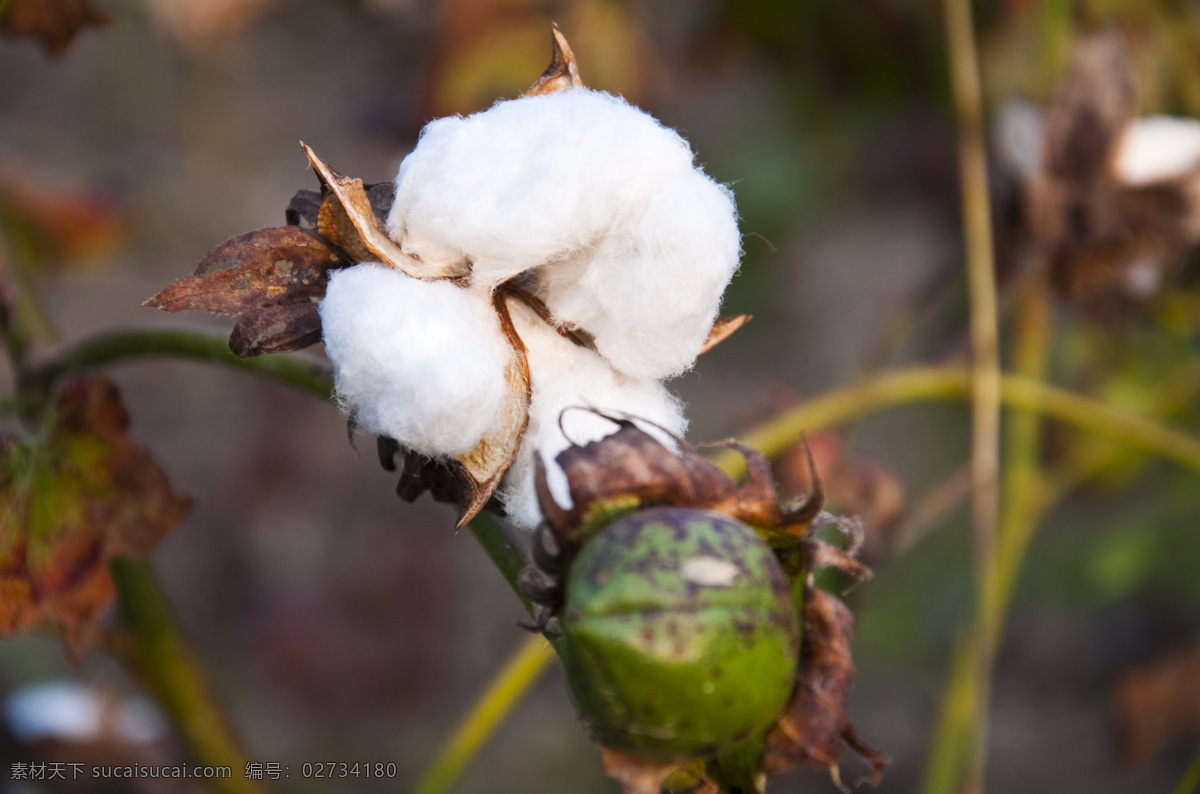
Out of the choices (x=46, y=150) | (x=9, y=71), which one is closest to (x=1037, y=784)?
(x=46, y=150)

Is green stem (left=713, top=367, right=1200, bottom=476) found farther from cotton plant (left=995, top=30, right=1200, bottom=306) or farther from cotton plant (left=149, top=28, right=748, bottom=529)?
cotton plant (left=149, top=28, right=748, bottom=529)

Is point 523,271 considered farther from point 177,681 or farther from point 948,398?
point 948,398

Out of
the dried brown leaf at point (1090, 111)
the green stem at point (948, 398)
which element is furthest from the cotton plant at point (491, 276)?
the dried brown leaf at point (1090, 111)

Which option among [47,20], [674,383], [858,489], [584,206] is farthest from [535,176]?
[674,383]

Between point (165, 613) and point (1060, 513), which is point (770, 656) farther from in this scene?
point (1060, 513)

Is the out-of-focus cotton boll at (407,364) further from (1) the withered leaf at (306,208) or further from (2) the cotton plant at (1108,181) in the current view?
(2) the cotton plant at (1108,181)
